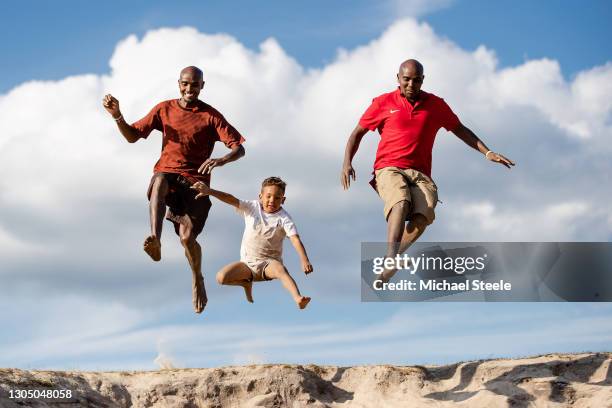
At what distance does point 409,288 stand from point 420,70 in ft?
9.70

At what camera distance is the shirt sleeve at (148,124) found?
46.0 feet

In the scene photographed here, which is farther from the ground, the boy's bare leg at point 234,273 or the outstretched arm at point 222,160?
the outstretched arm at point 222,160

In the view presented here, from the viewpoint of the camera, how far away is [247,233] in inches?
513

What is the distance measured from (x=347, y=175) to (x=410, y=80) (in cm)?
152

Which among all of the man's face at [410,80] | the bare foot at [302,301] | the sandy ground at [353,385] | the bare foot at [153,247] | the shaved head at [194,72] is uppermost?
the shaved head at [194,72]

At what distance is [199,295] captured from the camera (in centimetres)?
1443

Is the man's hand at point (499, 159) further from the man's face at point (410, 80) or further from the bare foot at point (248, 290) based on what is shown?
the bare foot at point (248, 290)

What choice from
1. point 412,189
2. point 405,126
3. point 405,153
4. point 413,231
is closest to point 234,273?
point 413,231

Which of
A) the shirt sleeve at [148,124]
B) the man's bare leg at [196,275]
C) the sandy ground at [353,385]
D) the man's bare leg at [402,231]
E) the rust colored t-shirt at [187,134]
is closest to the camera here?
the man's bare leg at [402,231]

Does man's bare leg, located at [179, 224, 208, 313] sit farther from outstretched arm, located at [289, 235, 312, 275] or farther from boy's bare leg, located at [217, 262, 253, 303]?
outstretched arm, located at [289, 235, 312, 275]

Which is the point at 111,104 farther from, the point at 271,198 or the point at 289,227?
the point at 289,227

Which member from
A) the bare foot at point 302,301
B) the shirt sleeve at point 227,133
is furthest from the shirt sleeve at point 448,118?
the bare foot at point 302,301

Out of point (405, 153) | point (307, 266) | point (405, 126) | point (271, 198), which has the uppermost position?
point (405, 126)

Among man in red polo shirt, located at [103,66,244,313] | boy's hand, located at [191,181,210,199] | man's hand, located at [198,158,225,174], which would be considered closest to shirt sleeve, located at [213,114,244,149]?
man in red polo shirt, located at [103,66,244,313]
